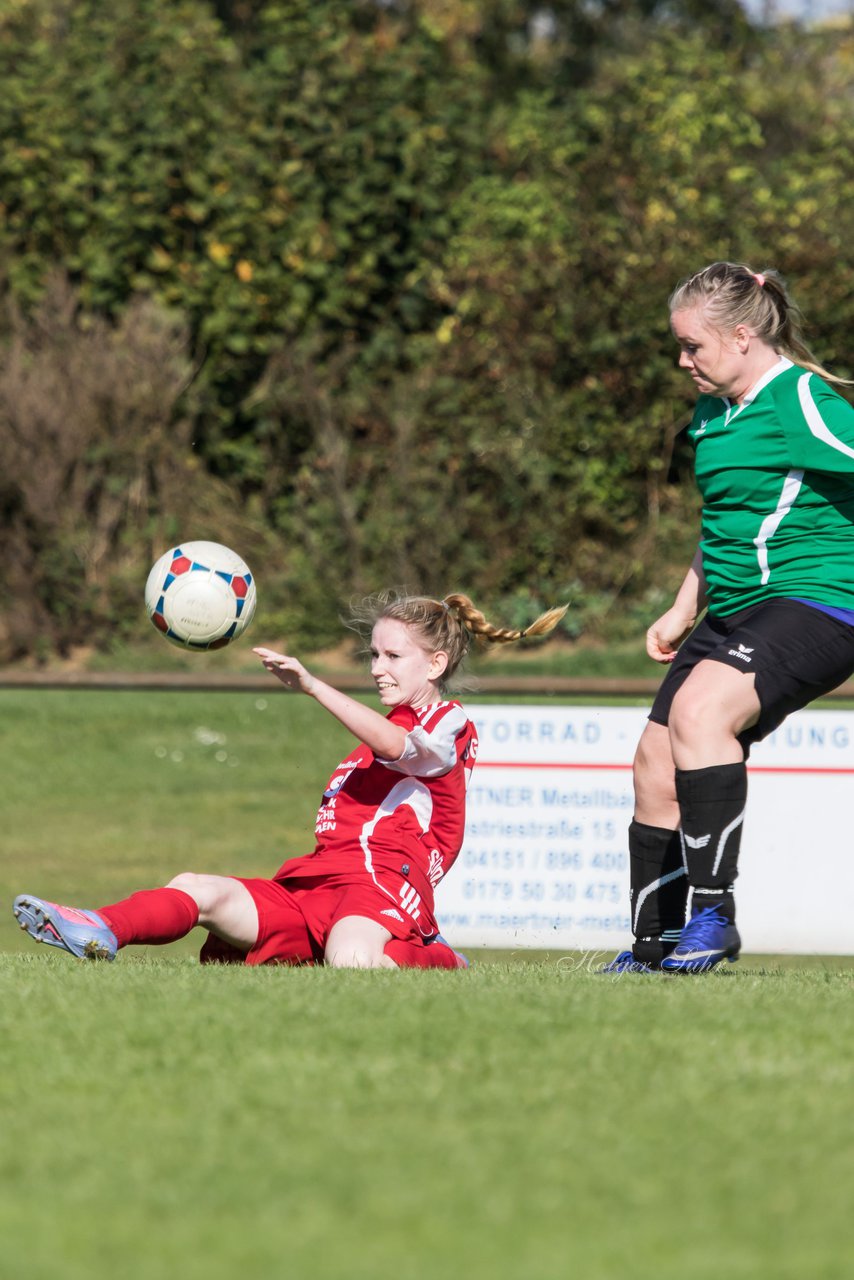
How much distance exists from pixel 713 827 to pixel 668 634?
0.77 metres

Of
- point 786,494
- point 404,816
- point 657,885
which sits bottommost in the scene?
point 657,885

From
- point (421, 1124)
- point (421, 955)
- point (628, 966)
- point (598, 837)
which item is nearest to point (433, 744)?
point (421, 955)

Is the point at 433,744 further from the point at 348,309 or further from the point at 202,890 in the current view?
the point at 348,309

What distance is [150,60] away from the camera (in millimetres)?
13625

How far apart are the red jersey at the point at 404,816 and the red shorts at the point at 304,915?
32mm

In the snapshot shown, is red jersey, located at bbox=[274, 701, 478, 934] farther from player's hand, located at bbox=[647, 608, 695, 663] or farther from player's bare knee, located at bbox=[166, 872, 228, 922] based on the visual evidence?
player's hand, located at bbox=[647, 608, 695, 663]

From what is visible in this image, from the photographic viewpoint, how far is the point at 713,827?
187 inches

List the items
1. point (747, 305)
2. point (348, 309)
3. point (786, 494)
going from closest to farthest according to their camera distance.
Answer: point (786, 494) < point (747, 305) < point (348, 309)

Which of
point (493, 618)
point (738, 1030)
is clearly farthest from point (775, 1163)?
point (493, 618)

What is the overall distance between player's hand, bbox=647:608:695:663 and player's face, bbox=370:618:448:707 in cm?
66

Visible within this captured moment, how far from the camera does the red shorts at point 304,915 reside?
16.5 ft

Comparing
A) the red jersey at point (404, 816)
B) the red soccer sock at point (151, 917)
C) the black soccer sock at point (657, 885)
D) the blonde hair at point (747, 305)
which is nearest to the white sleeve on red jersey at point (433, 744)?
the red jersey at point (404, 816)

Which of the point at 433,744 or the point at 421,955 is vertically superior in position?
the point at 433,744

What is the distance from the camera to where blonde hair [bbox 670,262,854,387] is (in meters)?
5.04
